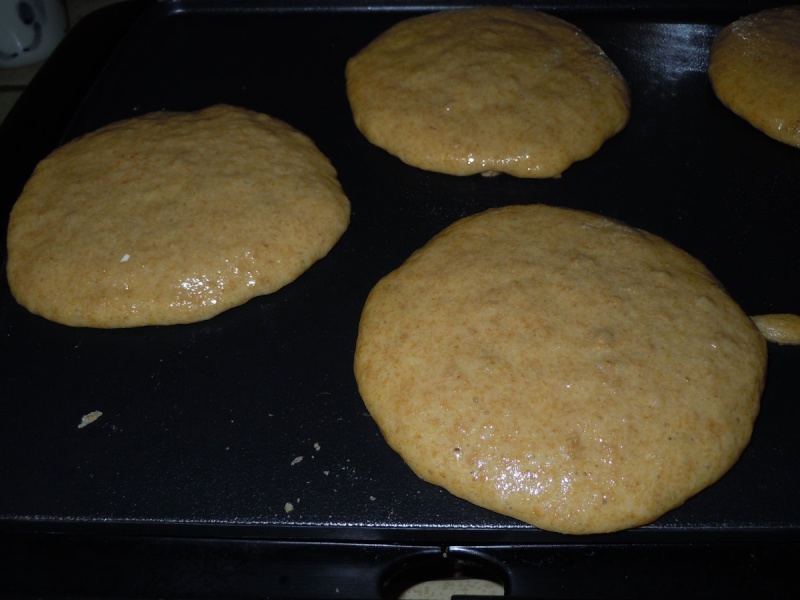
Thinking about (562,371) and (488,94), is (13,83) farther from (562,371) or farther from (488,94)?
(562,371)

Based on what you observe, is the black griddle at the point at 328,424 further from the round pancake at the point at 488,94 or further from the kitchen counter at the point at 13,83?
the kitchen counter at the point at 13,83

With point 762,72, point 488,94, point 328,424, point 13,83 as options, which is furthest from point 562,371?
point 13,83

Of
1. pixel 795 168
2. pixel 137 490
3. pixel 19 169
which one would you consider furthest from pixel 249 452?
pixel 795 168

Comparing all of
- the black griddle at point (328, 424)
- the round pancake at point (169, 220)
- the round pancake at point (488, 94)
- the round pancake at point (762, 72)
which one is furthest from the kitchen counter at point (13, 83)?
the round pancake at point (762, 72)

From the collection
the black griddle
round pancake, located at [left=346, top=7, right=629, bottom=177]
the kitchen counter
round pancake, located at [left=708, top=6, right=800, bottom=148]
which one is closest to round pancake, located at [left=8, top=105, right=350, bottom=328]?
the black griddle

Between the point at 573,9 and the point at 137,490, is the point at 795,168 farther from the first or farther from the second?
the point at 137,490
